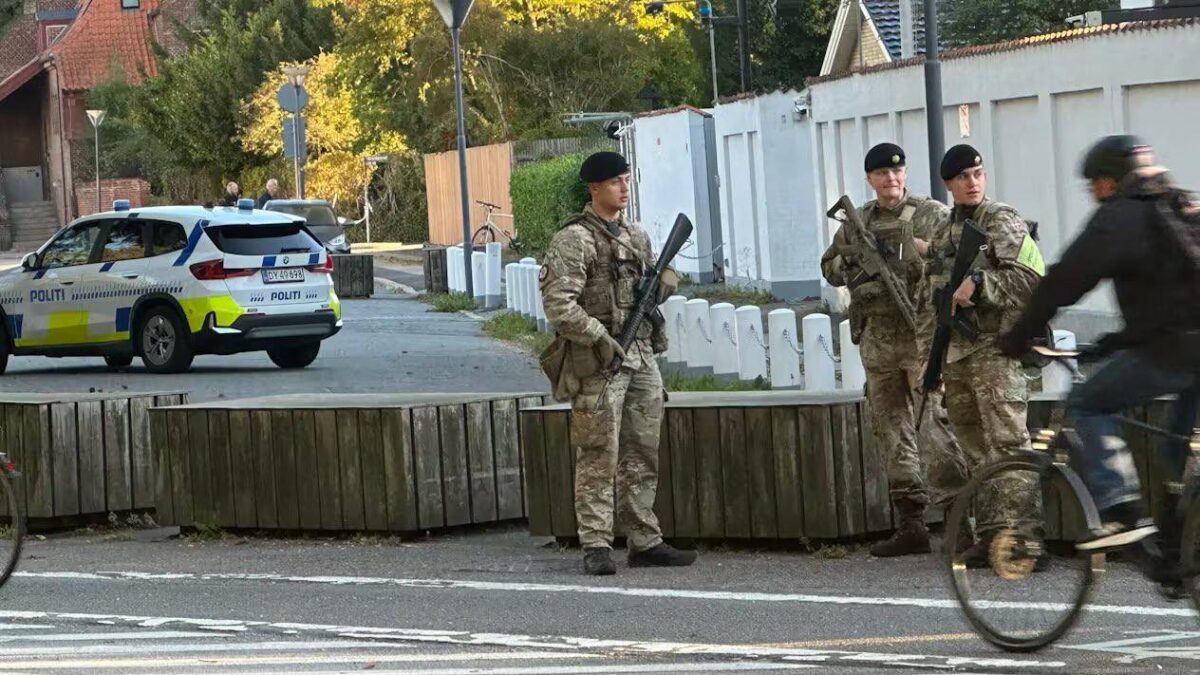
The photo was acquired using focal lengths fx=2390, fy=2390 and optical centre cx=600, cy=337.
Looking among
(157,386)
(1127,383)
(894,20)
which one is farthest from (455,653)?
(894,20)

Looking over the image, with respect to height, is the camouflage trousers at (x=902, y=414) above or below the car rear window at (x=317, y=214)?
below

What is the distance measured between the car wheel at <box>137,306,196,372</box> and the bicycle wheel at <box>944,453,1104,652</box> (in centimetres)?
1489

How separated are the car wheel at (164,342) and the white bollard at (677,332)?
458 centimetres

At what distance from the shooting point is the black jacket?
274 inches

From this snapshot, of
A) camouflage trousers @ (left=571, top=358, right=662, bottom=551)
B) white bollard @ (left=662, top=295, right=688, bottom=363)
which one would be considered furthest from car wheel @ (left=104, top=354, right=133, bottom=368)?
camouflage trousers @ (left=571, top=358, right=662, bottom=551)

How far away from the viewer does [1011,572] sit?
24.5 ft

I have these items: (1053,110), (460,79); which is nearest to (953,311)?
(1053,110)

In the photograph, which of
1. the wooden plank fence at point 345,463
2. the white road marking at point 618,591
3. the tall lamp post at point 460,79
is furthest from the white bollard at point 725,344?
the tall lamp post at point 460,79

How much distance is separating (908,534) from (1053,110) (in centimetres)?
1213

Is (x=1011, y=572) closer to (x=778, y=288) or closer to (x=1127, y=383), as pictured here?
(x=1127, y=383)

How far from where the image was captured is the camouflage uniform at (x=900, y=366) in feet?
31.7

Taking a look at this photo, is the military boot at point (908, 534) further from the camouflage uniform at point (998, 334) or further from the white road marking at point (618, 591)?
the white road marking at point (618, 591)

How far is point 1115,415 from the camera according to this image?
282 inches

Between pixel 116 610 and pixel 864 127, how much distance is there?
18237 mm
